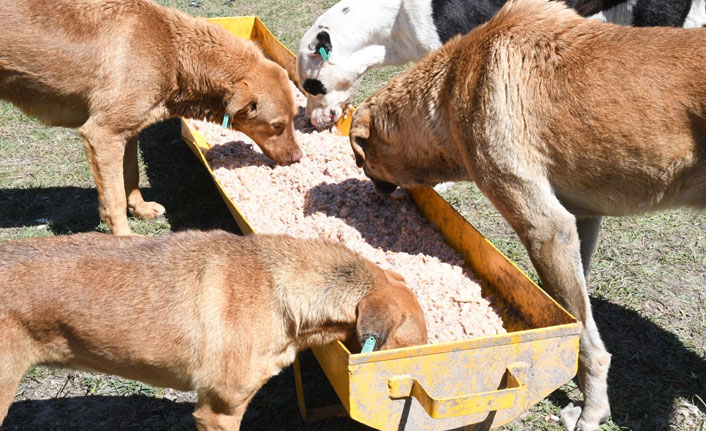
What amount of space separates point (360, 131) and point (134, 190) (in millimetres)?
2527

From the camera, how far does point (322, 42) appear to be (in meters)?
7.18

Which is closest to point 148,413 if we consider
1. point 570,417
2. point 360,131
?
point 360,131

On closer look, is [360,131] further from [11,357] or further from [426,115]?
[11,357]

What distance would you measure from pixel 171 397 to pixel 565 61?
3.28 meters

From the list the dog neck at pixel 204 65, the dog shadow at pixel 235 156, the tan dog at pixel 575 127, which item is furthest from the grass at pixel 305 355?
the dog neck at pixel 204 65

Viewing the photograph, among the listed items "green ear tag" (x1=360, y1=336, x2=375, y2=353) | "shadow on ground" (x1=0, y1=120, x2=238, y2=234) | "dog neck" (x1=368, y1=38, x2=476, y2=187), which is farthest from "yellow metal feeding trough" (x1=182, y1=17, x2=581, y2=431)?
"shadow on ground" (x1=0, y1=120, x2=238, y2=234)

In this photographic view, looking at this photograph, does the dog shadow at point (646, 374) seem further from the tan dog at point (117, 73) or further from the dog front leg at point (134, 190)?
the dog front leg at point (134, 190)

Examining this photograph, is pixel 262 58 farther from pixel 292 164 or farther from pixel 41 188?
pixel 41 188

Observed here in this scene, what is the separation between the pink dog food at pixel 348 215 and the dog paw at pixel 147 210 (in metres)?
0.74

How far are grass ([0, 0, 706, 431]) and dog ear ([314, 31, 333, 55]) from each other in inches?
71.3

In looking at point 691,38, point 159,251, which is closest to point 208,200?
point 159,251

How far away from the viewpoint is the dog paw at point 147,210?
22.9 ft

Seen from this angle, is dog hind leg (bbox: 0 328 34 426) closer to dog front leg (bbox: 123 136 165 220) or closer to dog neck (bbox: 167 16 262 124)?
dog neck (bbox: 167 16 262 124)

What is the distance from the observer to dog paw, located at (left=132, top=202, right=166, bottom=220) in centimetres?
698
